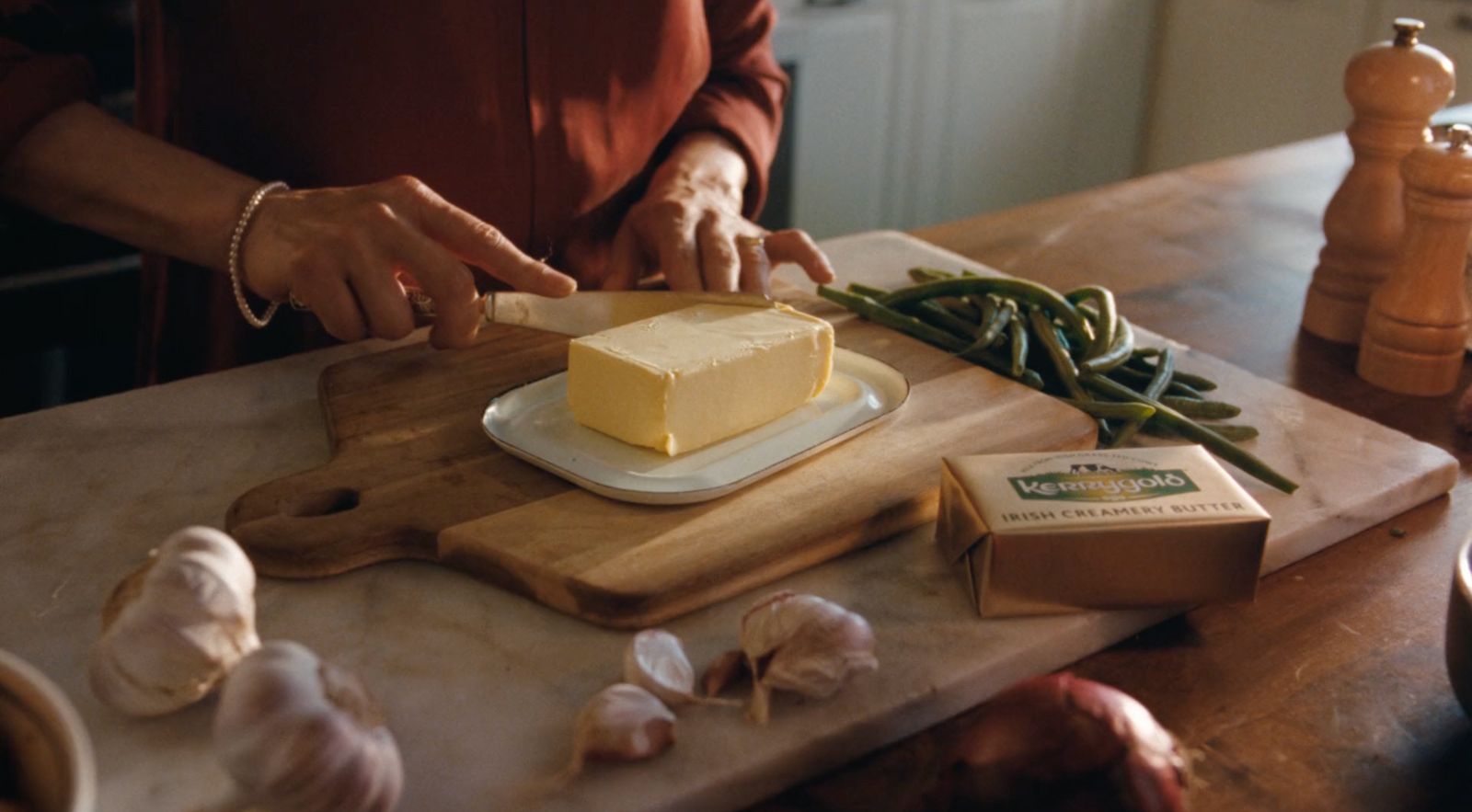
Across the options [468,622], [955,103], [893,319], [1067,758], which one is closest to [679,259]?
[893,319]

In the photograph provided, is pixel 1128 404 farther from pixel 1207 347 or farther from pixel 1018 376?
pixel 1207 347

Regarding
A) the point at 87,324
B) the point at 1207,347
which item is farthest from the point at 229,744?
the point at 87,324

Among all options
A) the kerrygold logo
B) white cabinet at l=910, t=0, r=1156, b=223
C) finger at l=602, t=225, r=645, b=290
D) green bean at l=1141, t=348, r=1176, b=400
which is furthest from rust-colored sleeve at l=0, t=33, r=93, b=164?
white cabinet at l=910, t=0, r=1156, b=223

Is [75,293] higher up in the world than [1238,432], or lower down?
lower down

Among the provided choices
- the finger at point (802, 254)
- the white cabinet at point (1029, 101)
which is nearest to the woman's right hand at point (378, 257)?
→ the finger at point (802, 254)

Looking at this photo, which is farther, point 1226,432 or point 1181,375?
point 1181,375

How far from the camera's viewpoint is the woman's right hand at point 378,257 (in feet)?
4.27

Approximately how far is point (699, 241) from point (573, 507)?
0.59 metres

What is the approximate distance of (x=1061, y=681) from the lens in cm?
78

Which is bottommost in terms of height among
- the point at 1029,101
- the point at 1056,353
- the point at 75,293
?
the point at 75,293

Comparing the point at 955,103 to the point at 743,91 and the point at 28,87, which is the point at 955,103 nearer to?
the point at 743,91

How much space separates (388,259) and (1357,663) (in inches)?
37.8

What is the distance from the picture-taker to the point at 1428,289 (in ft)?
4.76

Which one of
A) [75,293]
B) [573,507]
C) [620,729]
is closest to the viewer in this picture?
[620,729]
